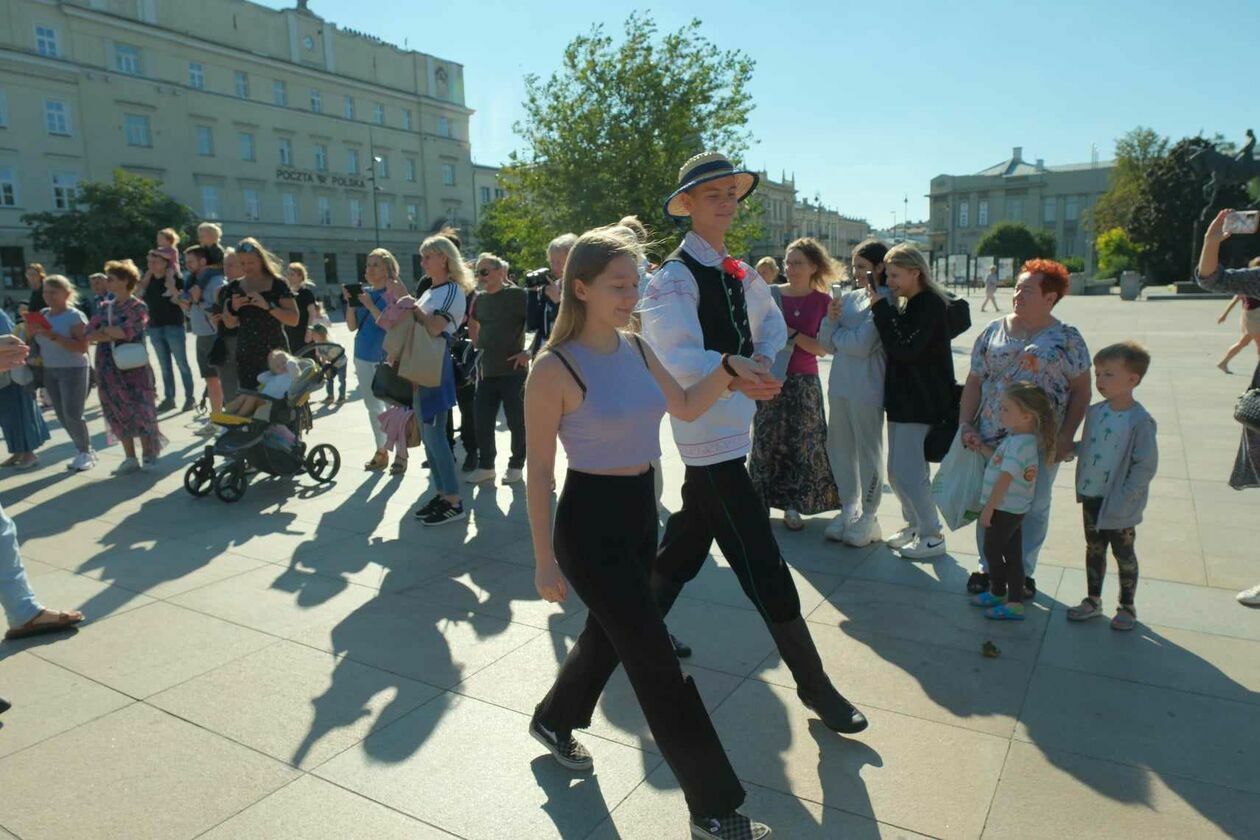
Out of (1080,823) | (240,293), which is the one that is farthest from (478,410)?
(1080,823)

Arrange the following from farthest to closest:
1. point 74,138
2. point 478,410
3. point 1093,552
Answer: point 74,138
point 478,410
point 1093,552

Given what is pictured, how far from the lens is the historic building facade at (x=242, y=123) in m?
46.2

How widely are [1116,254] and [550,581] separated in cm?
6674

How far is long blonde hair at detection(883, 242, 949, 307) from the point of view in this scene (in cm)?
468

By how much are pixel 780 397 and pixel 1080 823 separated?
3412 millimetres

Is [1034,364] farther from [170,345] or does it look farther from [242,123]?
[242,123]

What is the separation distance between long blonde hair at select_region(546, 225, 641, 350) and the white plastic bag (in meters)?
2.58

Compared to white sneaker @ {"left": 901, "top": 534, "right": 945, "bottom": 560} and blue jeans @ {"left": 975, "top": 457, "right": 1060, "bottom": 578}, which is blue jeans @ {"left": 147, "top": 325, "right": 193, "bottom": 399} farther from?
blue jeans @ {"left": 975, "top": 457, "right": 1060, "bottom": 578}

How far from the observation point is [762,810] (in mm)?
2764

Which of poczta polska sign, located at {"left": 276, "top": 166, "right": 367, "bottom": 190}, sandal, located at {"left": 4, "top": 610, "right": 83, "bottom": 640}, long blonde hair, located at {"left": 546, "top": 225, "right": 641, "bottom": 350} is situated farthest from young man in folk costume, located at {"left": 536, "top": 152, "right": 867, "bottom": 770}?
poczta polska sign, located at {"left": 276, "top": 166, "right": 367, "bottom": 190}

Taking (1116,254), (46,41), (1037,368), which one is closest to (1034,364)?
(1037,368)

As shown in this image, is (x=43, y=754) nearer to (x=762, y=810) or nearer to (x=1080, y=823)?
(x=762, y=810)

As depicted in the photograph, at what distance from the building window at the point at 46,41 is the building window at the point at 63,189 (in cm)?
644

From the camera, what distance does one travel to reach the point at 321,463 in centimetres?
746
